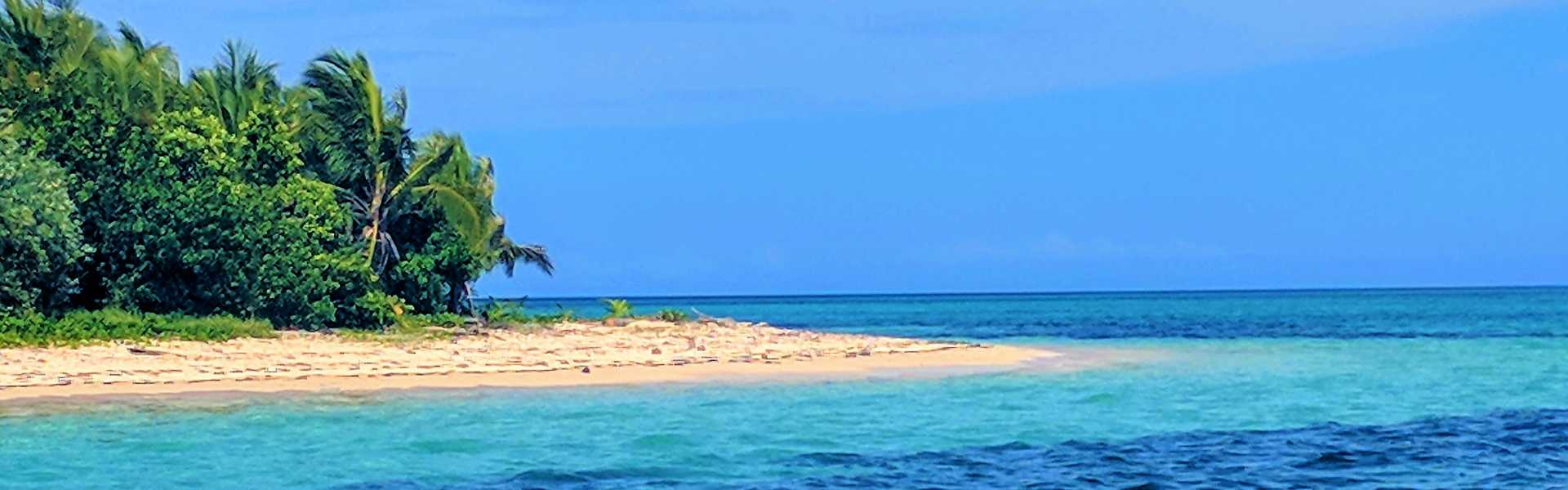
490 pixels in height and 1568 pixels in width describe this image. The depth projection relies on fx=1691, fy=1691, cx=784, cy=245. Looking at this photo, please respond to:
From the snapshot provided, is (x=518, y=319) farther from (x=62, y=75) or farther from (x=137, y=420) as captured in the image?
(x=137, y=420)

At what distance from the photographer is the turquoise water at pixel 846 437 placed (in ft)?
40.8

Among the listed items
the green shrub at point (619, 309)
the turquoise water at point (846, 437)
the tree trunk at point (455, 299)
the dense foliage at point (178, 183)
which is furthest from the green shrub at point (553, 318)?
the turquoise water at point (846, 437)

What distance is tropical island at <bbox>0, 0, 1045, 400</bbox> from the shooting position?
24328mm

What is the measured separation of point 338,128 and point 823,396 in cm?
1684

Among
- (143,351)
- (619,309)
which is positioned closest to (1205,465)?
(143,351)

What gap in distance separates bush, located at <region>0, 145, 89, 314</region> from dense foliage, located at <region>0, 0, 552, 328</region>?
0.11 ft

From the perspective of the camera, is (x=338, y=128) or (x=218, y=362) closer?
(x=218, y=362)

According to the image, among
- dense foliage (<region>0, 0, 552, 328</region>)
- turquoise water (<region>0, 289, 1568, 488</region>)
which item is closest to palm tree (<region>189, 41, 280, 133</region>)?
dense foliage (<region>0, 0, 552, 328</region>)

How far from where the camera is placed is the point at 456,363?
75.9 ft

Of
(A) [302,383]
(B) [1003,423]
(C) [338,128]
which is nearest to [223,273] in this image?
(C) [338,128]

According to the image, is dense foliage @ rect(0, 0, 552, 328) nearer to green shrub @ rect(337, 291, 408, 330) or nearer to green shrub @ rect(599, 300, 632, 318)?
green shrub @ rect(337, 291, 408, 330)

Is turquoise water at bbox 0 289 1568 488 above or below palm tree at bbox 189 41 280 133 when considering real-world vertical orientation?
below

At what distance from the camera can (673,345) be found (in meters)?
28.1

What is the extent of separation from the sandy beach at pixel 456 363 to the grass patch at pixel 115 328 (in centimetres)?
53
